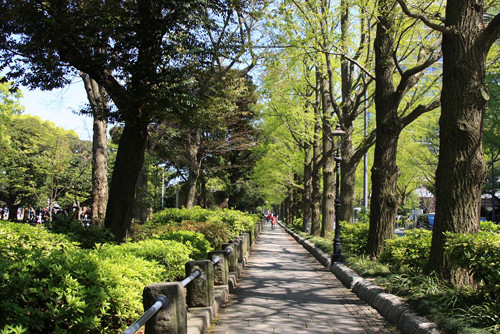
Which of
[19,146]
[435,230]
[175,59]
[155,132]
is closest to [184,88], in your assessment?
[175,59]

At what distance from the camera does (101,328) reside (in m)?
4.31

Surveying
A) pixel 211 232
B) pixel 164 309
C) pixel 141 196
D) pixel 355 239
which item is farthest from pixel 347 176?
pixel 164 309

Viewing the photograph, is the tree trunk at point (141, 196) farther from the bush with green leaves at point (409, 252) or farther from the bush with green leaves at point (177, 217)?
the bush with green leaves at point (409, 252)

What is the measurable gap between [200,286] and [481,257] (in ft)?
12.8

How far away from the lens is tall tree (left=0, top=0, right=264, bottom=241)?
971 cm

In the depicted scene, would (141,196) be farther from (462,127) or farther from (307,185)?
(462,127)

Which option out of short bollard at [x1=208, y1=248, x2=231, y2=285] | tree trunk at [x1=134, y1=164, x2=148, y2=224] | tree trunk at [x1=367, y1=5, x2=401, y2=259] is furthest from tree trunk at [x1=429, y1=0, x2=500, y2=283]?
tree trunk at [x1=134, y1=164, x2=148, y2=224]

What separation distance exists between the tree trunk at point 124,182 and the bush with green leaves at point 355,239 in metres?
7.00

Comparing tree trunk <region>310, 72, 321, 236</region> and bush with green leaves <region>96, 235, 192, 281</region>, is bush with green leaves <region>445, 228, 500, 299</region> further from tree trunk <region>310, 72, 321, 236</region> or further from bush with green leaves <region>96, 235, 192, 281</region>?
tree trunk <region>310, 72, 321, 236</region>

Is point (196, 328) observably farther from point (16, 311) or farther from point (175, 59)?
point (175, 59)

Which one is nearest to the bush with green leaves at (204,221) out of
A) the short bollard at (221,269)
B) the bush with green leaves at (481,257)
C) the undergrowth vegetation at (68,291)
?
the short bollard at (221,269)

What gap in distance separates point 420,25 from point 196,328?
39.4 feet

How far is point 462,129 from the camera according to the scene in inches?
284

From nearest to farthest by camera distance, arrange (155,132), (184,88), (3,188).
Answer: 1. (184,88)
2. (155,132)
3. (3,188)
